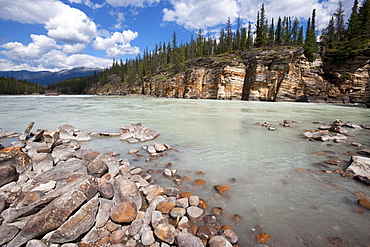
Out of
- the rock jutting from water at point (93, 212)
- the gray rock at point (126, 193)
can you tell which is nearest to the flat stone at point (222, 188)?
the rock jutting from water at point (93, 212)

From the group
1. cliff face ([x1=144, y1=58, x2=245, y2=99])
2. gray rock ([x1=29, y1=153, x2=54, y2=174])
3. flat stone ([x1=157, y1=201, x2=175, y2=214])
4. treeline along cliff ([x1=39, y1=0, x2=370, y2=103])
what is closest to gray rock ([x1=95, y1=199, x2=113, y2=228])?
flat stone ([x1=157, y1=201, x2=175, y2=214])

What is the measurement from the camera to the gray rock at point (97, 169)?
4647 millimetres

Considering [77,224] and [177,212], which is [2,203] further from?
[177,212]

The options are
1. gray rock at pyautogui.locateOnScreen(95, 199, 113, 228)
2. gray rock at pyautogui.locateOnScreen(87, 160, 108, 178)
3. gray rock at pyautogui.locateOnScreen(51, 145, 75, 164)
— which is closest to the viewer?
gray rock at pyautogui.locateOnScreen(95, 199, 113, 228)

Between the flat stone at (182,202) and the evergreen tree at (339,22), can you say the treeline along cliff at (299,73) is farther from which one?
the flat stone at (182,202)

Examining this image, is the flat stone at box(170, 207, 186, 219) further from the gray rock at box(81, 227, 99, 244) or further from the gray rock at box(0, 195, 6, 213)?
the gray rock at box(0, 195, 6, 213)

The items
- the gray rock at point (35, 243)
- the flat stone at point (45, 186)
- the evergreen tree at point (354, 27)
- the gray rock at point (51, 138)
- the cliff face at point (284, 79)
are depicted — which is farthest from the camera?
the evergreen tree at point (354, 27)

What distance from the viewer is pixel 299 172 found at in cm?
520

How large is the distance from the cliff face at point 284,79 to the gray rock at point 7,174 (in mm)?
45232

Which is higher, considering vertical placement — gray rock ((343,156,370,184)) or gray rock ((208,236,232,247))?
gray rock ((343,156,370,184))

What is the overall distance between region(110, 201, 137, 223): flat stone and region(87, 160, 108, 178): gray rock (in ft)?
5.60

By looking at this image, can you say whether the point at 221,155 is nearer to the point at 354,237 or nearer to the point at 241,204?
the point at 241,204

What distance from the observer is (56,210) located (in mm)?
2812

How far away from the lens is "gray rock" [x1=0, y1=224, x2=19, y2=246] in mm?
2487
